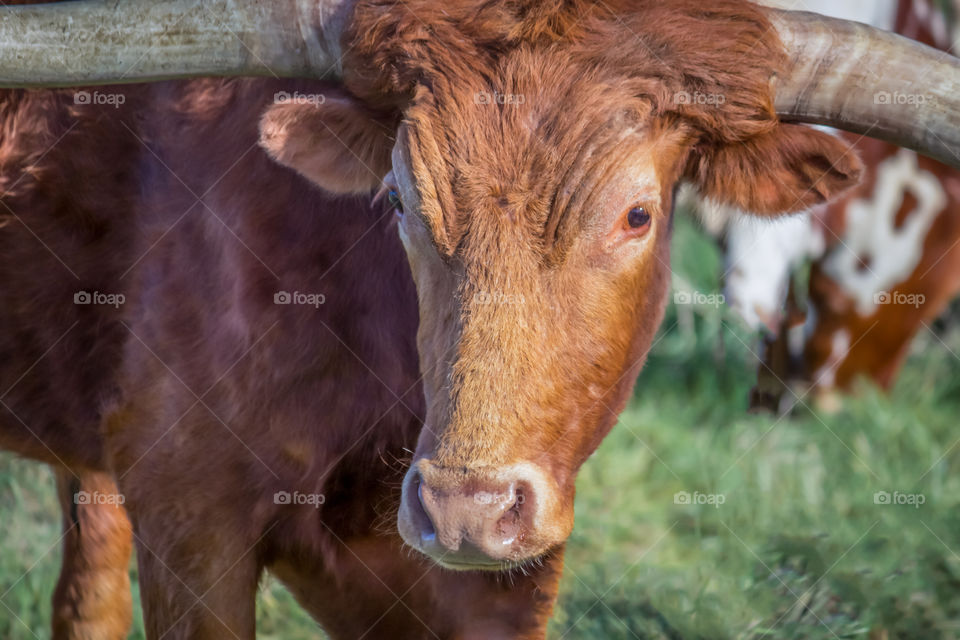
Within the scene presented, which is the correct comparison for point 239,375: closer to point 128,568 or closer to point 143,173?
point 143,173

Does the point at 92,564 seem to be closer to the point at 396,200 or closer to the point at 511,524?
the point at 396,200

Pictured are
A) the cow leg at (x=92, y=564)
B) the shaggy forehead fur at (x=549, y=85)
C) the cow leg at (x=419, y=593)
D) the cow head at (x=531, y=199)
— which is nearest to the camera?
the cow head at (x=531, y=199)

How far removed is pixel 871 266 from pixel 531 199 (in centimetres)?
433

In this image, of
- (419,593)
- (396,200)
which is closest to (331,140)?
(396,200)

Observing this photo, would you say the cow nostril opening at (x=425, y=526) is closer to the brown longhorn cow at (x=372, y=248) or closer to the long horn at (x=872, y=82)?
the brown longhorn cow at (x=372, y=248)

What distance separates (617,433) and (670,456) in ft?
1.04

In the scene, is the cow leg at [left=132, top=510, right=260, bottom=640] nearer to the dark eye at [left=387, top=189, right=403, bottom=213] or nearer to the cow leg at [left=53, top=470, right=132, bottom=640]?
the dark eye at [left=387, top=189, right=403, bottom=213]

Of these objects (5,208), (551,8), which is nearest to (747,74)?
(551,8)

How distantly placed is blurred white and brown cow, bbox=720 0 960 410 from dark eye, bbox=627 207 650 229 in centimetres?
352

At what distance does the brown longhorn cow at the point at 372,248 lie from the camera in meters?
2.44

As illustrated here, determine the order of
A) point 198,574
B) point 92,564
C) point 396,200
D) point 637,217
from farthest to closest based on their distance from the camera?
point 92,564 < point 198,574 < point 396,200 < point 637,217

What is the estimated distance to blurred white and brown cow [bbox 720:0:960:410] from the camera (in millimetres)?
6023

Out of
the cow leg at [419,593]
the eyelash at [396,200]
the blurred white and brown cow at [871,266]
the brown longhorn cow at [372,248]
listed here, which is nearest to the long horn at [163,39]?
the brown longhorn cow at [372,248]

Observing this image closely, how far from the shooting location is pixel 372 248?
9.98ft
